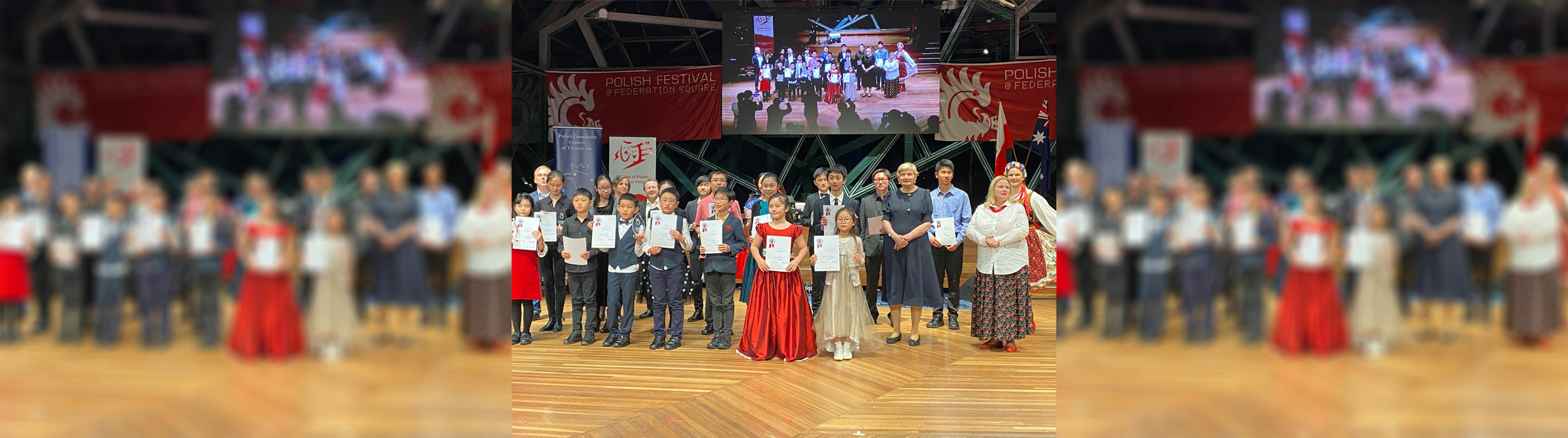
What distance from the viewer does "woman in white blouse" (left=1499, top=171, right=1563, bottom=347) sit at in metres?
1.14

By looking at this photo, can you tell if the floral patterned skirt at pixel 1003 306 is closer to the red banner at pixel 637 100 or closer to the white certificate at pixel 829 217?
the white certificate at pixel 829 217

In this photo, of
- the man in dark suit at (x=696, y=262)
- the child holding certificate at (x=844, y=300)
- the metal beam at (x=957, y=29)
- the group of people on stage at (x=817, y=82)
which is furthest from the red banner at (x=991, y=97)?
the child holding certificate at (x=844, y=300)

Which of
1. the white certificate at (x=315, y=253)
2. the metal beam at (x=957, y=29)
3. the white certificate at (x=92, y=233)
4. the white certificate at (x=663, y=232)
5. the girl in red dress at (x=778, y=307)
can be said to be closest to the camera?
the white certificate at (x=315, y=253)

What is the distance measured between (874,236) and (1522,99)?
5183 mm

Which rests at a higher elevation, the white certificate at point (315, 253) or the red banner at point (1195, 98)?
the red banner at point (1195, 98)

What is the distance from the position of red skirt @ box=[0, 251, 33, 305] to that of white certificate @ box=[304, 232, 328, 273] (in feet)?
1.63

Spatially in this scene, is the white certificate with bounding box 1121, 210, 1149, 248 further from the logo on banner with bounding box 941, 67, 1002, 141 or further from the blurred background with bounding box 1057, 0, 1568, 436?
the logo on banner with bounding box 941, 67, 1002, 141

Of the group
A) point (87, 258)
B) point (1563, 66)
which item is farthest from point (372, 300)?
point (1563, 66)

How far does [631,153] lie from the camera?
870cm

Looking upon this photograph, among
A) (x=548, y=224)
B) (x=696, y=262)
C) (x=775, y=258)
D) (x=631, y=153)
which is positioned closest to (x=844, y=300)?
(x=775, y=258)

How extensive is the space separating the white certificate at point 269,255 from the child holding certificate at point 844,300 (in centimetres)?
446

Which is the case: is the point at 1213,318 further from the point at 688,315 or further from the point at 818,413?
the point at 688,315

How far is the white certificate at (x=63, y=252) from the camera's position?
1116mm

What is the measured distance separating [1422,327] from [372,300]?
1.37 metres
